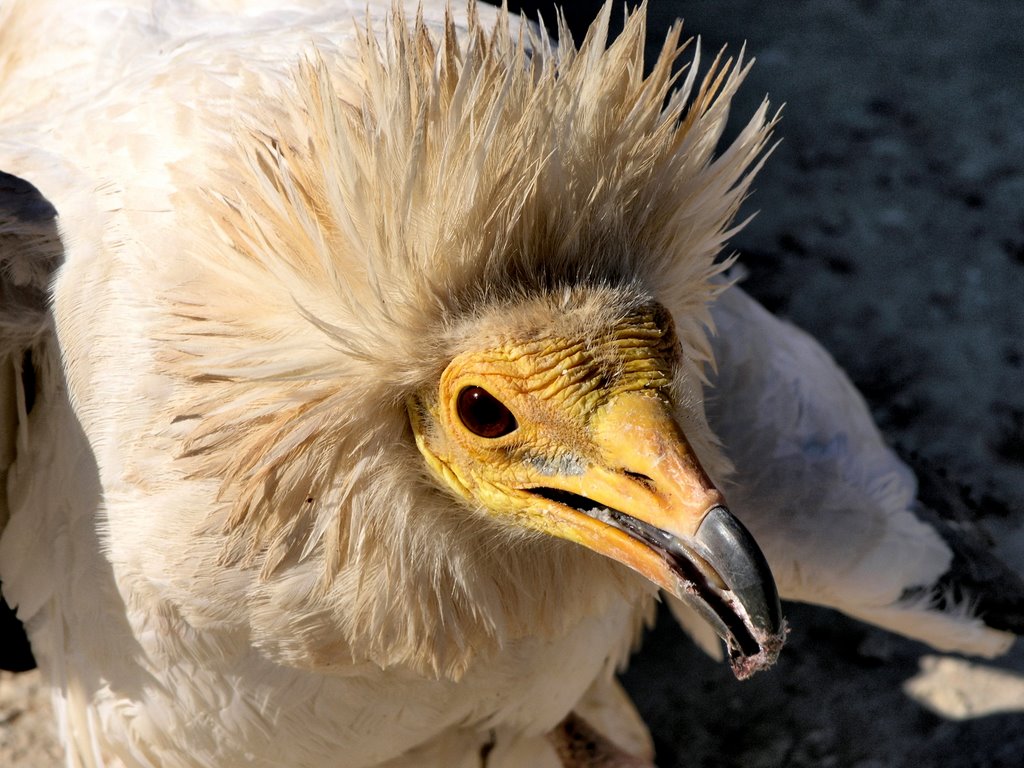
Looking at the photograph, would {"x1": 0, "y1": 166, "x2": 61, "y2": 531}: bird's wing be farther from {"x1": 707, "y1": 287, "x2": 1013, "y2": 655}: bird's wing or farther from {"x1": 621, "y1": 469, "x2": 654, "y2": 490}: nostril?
{"x1": 707, "y1": 287, "x2": 1013, "y2": 655}: bird's wing

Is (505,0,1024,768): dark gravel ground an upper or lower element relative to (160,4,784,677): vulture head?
lower

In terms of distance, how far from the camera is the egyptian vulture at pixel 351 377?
211cm

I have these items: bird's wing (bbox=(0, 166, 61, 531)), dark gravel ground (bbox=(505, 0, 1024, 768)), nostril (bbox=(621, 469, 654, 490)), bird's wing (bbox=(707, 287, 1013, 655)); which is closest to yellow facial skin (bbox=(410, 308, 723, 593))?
nostril (bbox=(621, 469, 654, 490))

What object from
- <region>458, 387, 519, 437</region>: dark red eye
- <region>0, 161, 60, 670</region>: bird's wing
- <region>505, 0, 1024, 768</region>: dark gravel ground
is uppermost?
<region>458, 387, 519, 437</region>: dark red eye

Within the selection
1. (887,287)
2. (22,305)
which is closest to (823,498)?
(22,305)

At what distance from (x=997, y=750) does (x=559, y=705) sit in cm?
179

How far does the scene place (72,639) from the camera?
3.00 metres

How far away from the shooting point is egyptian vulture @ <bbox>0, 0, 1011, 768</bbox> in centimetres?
211

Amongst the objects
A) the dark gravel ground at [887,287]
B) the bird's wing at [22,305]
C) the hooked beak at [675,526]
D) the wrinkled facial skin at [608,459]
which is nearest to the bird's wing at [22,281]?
the bird's wing at [22,305]

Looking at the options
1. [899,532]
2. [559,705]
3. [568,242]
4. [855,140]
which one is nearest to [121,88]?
[568,242]

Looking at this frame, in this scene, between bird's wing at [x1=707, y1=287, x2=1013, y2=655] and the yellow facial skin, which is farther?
bird's wing at [x1=707, y1=287, x2=1013, y2=655]

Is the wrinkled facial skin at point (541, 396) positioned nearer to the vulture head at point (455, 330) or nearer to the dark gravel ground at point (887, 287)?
the vulture head at point (455, 330)

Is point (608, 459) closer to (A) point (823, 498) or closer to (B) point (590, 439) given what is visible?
(B) point (590, 439)

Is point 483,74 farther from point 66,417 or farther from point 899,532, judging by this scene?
point 899,532
